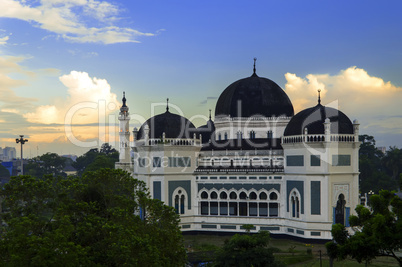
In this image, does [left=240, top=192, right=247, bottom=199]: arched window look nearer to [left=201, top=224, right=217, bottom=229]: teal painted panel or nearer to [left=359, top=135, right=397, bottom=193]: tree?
[left=201, top=224, right=217, bottom=229]: teal painted panel

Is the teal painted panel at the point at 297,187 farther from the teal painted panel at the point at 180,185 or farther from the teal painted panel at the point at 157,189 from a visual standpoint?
the teal painted panel at the point at 157,189

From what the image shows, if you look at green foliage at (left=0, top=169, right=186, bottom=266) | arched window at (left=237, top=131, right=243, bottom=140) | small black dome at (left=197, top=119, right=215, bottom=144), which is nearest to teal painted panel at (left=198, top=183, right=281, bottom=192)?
arched window at (left=237, top=131, right=243, bottom=140)

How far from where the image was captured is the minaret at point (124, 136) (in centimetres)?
7300

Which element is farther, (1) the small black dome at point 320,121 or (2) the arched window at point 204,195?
(2) the arched window at point 204,195

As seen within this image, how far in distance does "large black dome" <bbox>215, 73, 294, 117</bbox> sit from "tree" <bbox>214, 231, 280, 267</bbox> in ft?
93.5

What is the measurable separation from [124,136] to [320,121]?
31906 mm

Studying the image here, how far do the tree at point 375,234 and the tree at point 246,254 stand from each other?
13.8ft

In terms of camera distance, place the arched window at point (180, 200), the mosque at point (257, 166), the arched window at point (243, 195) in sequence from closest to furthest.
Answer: the mosque at point (257, 166) < the arched window at point (243, 195) < the arched window at point (180, 200)

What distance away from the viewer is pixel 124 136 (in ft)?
241

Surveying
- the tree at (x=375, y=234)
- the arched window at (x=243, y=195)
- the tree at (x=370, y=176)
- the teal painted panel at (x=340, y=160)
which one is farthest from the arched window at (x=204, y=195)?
the tree at (x=370, y=176)

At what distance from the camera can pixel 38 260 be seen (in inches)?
947

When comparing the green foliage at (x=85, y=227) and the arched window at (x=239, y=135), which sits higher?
the arched window at (x=239, y=135)

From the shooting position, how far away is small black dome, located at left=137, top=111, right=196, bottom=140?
55.1m

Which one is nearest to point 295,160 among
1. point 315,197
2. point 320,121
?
point 315,197
